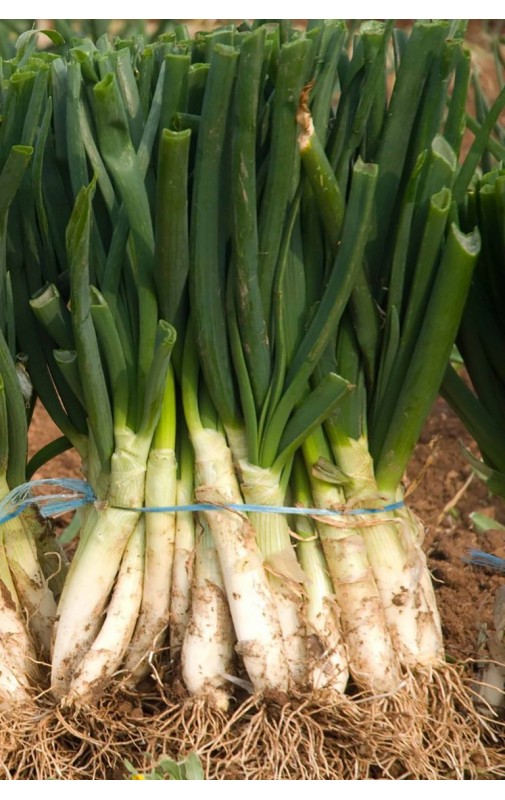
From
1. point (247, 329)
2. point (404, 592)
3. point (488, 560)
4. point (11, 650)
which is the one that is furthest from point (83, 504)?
point (488, 560)

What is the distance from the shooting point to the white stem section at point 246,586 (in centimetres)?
145

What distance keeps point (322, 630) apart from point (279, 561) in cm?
12

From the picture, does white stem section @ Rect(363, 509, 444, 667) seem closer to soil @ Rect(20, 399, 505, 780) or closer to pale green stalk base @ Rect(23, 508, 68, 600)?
soil @ Rect(20, 399, 505, 780)

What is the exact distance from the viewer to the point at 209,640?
4.86 feet

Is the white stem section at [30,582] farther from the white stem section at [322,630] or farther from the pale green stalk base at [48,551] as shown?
the white stem section at [322,630]

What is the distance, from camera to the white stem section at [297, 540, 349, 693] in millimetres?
1473

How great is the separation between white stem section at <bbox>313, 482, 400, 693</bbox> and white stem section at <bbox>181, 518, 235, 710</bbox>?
0.17 meters

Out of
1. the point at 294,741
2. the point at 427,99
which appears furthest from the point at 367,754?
the point at 427,99

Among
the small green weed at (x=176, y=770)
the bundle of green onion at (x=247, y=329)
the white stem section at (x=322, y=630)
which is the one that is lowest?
the small green weed at (x=176, y=770)

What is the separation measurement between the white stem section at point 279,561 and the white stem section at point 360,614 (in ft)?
0.20

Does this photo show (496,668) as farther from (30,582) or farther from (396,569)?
(30,582)

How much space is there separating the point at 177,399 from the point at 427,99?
1.88 feet

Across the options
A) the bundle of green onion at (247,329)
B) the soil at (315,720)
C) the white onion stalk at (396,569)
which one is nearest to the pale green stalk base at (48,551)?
the bundle of green onion at (247,329)

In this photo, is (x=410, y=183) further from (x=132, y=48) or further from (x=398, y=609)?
(x=398, y=609)
